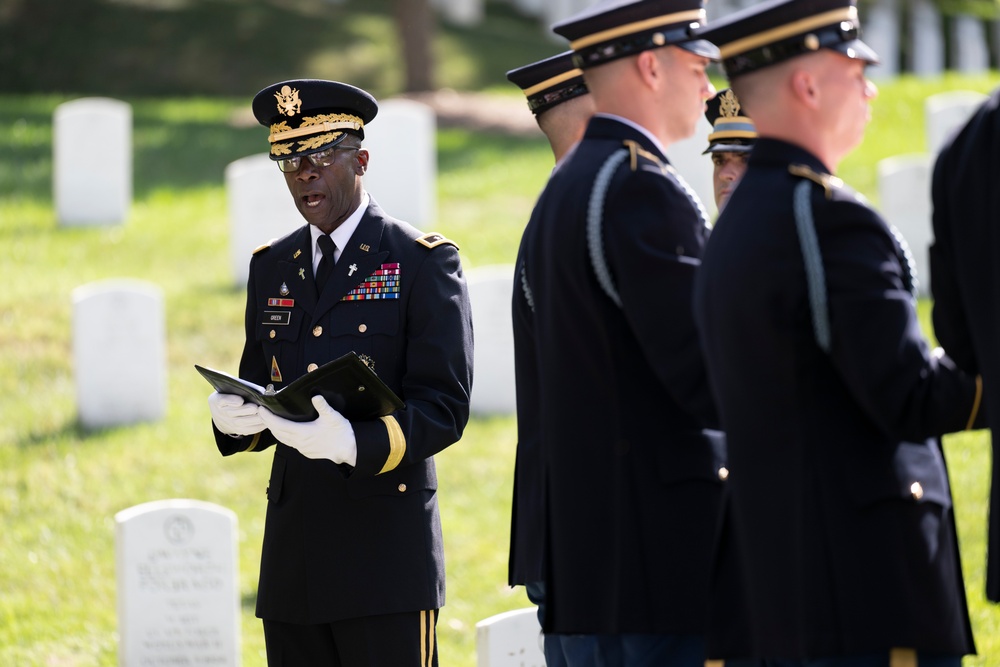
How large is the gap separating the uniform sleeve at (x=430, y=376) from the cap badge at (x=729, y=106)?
884 mm

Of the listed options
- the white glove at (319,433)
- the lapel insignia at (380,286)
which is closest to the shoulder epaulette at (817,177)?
the white glove at (319,433)

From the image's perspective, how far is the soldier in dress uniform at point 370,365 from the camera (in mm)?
3684

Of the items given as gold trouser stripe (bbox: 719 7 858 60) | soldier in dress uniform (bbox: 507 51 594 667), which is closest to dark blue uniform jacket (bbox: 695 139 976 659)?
gold trouser stripe (bbox: 719 7 858 60)

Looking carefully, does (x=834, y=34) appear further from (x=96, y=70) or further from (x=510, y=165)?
(x=96, y=70)

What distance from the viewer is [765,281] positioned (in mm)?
2523

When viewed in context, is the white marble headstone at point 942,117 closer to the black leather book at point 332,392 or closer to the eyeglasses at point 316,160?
the eyeglasses at point 316,160

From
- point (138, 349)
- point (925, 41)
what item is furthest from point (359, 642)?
point (925, 41)

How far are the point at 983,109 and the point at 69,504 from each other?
6.11 m

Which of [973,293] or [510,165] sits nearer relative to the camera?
[973,293]

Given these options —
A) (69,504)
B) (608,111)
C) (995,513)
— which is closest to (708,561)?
(995,513)

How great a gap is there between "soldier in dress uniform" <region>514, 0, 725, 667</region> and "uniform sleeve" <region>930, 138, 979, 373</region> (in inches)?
18.1

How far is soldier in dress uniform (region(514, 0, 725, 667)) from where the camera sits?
283cm

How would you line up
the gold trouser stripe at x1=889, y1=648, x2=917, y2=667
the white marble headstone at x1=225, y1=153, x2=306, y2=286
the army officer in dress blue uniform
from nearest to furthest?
1. the army officer in dress blue uniform
2. the gold trouser stripe at x1=889, y1=648, x2=917, y2=667
3. the white marble headstone at x1=225, y1=153, x2=306, y2=286

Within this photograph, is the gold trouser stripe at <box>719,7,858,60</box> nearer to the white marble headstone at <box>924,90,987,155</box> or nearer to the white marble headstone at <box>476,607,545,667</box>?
the white marble headstone at <box>476,607,545,667</box>
